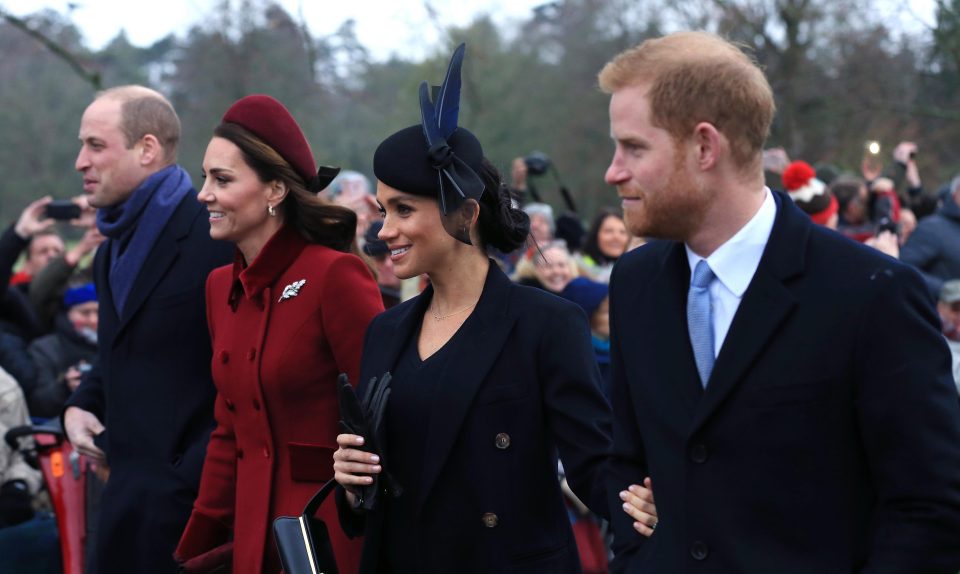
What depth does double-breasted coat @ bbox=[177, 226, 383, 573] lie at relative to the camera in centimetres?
421

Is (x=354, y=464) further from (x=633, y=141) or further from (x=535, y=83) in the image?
(x=535, y=83)

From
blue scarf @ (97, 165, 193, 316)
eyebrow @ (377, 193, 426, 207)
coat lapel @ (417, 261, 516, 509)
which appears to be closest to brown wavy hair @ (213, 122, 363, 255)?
blue scarf @ (97, 165, 193, 316)

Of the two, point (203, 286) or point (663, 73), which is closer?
point (663, 73)

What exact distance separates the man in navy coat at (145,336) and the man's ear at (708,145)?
2.67m

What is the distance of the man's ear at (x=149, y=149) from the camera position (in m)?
5.13

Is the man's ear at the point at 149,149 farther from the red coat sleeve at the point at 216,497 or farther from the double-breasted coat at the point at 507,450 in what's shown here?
the double-breasted coat at the point at 507,450

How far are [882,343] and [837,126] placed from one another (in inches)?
1027

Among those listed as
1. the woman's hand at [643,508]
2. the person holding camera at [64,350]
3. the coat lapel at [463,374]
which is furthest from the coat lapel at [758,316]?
the person holding camera at [64,350]

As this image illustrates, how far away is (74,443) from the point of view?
17.0 feet

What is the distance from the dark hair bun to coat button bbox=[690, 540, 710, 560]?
4.70 feet

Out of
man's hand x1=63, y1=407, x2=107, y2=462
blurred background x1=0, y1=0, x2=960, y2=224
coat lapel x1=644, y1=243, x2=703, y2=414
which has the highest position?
coat lapel x1=644, y1=243, x2=703, y2=414

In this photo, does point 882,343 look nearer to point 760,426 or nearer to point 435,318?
point 760,426

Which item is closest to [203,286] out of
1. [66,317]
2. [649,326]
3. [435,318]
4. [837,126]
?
[435,318]

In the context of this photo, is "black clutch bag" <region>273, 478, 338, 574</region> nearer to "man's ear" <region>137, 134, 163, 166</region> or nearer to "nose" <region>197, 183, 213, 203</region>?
"nose" <region>197, 183, 213, 203</region>
